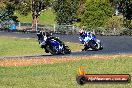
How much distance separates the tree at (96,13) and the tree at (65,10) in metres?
5.08

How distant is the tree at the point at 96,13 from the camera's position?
6051cm

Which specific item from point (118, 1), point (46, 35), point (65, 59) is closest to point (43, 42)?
point (46, 35)

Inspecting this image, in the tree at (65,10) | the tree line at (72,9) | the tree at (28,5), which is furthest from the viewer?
the tree at (65,10)

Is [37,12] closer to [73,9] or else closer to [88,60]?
[73,9]

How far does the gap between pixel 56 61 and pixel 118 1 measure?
48283mm

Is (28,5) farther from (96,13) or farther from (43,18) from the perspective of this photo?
(43,18)

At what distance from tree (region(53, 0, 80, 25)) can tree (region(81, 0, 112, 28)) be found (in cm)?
508

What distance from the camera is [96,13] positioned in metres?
61.2

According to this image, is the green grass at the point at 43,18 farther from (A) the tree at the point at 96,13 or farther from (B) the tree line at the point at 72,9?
(A) the tree at the point at 96,13

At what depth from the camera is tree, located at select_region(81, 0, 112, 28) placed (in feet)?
199

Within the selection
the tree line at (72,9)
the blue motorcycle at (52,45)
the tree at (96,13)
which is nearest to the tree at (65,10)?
the tree line at (72,9)

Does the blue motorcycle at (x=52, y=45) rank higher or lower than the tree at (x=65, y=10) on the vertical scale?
lower

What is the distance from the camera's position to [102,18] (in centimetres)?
6175

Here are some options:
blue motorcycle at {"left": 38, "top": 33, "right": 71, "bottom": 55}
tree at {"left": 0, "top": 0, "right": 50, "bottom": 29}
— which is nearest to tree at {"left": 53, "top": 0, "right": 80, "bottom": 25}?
tree at {"left": 0, "top": 0, "right": 50, "bottom": 29}
